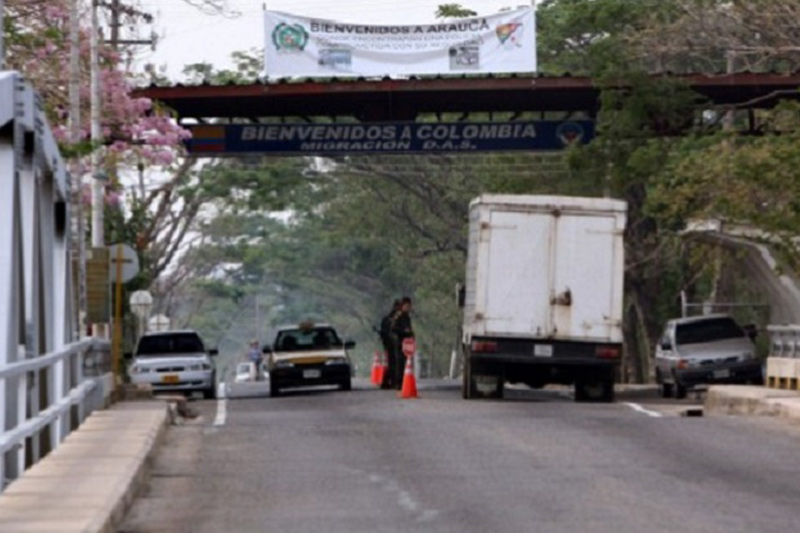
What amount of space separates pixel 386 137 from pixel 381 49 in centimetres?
308

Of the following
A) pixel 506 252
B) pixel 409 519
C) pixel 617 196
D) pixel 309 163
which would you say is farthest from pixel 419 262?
Answer: pixel 409 519

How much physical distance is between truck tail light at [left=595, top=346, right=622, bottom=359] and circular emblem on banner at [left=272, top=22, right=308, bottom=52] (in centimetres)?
1147

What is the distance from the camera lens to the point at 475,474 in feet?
60.4

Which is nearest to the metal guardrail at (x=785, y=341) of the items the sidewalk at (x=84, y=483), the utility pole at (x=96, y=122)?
the utility pole at (x=96, y=122)

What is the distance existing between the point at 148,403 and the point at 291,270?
3103 inches

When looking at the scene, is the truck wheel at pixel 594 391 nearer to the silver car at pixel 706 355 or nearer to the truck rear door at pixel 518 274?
the truck rear door at pixel 518 274

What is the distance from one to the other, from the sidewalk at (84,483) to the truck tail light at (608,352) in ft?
39.7

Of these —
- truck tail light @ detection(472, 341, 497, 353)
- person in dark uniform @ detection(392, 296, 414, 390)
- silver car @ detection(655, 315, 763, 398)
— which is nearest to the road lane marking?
person in dark uniform @ detection(392, 296, 414, 390)

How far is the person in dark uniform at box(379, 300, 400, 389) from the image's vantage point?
40.5 metres

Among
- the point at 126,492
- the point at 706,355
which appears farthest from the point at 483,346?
the point at 126,492

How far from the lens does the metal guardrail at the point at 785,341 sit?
122 feet

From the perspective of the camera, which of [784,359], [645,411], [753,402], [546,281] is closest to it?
[753,402]

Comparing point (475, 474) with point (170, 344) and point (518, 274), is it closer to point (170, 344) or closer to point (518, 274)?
point (518, 274)

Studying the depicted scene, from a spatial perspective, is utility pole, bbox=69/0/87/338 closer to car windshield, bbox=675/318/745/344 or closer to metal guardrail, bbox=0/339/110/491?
metal guardrail, bbox=0/339/110/491
